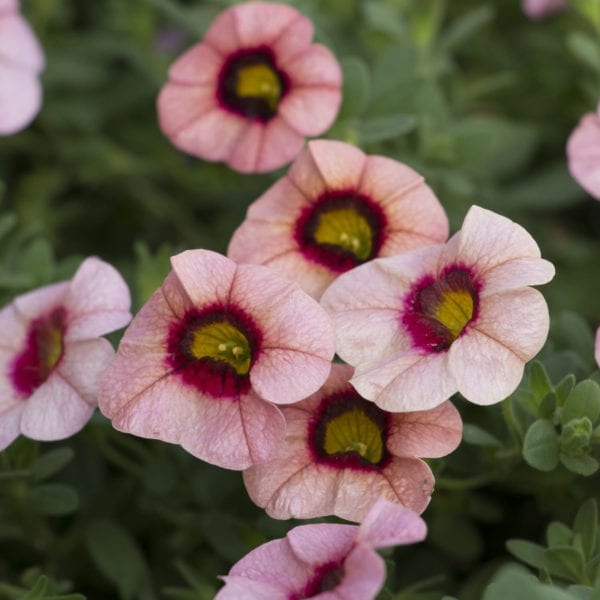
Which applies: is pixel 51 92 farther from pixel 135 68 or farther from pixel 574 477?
pixel 574 477

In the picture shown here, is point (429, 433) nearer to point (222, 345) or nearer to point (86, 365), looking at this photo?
point (222, 345)

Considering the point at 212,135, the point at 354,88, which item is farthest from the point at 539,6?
the point at 212,135

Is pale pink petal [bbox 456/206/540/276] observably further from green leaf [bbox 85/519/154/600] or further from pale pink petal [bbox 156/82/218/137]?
green leaf [bbox 85/519/154/600]

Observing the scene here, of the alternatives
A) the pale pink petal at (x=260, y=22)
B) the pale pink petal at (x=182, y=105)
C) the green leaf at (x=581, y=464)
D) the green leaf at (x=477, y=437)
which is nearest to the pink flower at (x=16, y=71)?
the pale pink petal at (x=182, y=105)

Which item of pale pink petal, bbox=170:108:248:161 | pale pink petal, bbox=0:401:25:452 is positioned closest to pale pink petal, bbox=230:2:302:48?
pale pink petal, bbox=170:108:248:161

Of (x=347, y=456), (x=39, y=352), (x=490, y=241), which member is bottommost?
(x=39, y=352)

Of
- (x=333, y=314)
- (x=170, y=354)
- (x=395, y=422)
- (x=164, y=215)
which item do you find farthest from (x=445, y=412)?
(x=164, y=215)
